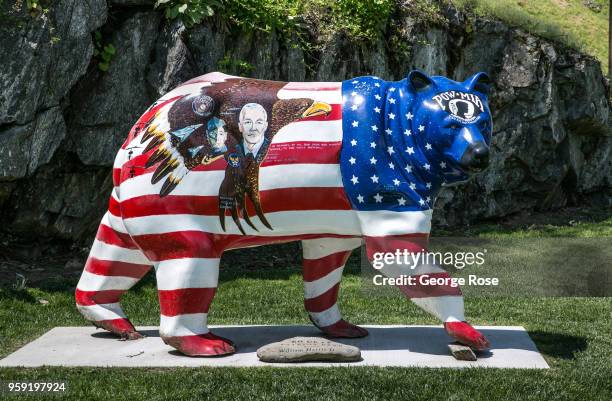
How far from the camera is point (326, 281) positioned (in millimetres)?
6180

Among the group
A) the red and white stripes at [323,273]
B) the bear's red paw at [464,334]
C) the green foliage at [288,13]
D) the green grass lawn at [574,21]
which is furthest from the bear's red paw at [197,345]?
the green grass lawn at [574,21]

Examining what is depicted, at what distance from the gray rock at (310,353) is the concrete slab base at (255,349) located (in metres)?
0.05

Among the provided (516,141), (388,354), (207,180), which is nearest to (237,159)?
(207,180)

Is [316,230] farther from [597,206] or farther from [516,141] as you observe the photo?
[597,206]

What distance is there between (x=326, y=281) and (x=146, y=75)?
168 inches

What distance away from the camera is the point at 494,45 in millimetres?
13516

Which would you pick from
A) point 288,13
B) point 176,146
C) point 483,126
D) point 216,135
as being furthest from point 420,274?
point 288,13

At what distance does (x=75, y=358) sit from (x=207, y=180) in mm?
1500

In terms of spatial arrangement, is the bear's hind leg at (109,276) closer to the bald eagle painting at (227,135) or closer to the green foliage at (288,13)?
the bald eagle painting at (227,135)

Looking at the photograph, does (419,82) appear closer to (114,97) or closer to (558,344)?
(558,344)

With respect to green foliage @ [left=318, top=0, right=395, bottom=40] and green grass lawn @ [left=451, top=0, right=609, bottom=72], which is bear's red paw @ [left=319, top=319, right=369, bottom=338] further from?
green grass lawn @ [left=451, top=0, right=609, bottom=72]

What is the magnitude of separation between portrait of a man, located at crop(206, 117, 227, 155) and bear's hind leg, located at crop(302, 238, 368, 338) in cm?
100

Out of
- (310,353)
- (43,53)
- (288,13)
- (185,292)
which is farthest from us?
(288,13)

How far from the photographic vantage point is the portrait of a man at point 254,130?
551cm
